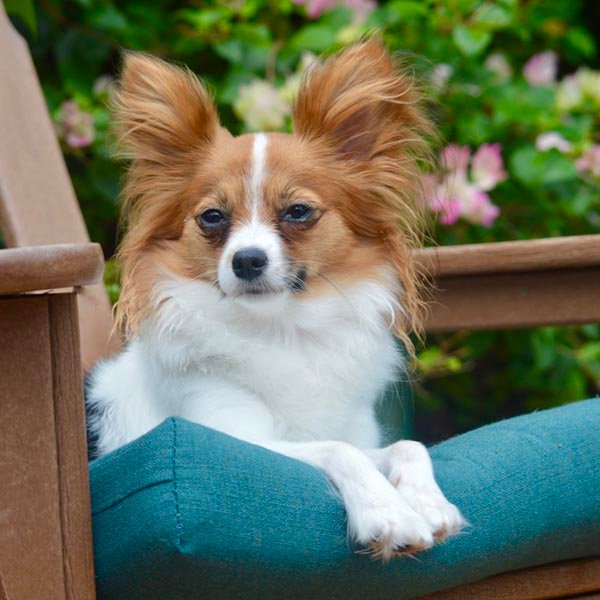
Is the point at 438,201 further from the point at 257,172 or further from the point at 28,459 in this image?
the point at 28,459

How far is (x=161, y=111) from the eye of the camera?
83.5 inches

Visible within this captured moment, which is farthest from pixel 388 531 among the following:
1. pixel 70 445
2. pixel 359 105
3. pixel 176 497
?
pixel 359 105

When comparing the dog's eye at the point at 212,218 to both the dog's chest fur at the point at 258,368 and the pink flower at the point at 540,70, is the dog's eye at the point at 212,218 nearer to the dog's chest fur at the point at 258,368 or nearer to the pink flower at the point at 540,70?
the dog's chest fur at the point at 258,368

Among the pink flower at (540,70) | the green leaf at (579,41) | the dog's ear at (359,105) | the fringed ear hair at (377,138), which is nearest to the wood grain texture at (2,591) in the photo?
the fringed ear hair at (377,138)

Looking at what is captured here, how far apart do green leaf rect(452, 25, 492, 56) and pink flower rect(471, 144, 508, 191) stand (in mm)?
295

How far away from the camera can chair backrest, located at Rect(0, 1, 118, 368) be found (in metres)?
2.45

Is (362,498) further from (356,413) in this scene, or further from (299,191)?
(299,191)

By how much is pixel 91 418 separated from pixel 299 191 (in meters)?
0.61

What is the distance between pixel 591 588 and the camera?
1700 millimetres

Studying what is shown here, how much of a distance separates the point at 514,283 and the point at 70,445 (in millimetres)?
1259

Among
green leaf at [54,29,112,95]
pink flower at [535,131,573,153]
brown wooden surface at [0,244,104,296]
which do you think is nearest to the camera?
brown wooden surface at [0,244,104,296]

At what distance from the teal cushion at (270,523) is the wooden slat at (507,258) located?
27.4 inches

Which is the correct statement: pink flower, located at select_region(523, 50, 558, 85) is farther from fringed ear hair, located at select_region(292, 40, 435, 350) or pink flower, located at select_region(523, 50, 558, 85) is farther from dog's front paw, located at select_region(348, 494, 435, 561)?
dog's front paw, located at select_region(348, 494, 435, 561)

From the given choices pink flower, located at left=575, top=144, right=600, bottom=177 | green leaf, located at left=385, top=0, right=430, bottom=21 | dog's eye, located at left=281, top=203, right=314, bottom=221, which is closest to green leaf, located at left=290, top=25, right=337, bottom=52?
green leaf, located at left=385, top=0, right=430, bottom=21
